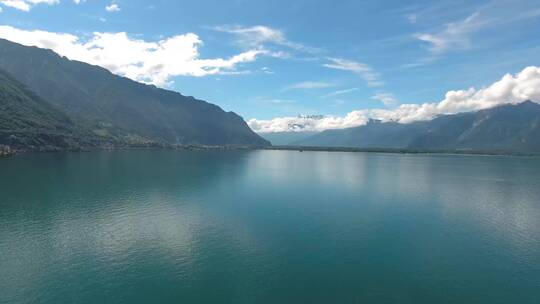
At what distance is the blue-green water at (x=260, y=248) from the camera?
58.7 m

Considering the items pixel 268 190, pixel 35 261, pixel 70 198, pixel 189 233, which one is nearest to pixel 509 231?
pixel 189 233

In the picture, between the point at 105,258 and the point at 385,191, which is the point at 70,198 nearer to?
the point at 105,258

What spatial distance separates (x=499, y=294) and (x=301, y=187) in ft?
400

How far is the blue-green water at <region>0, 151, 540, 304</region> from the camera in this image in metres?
58.7

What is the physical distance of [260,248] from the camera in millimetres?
79375

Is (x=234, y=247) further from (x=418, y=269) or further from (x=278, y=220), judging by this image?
(x=418, y=269)

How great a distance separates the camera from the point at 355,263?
71.9 m

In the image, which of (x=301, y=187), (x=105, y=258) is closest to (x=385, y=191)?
(x=301, y=187)

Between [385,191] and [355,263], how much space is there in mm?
103396

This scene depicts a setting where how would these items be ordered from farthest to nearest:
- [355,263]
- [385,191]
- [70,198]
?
[385,191]
[70,198]
[355,263]

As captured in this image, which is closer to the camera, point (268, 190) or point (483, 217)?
point (483, 217)

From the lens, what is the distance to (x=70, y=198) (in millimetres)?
127312

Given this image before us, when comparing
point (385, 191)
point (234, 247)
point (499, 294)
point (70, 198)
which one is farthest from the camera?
point (385, 191)

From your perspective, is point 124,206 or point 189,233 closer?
point 189,233
